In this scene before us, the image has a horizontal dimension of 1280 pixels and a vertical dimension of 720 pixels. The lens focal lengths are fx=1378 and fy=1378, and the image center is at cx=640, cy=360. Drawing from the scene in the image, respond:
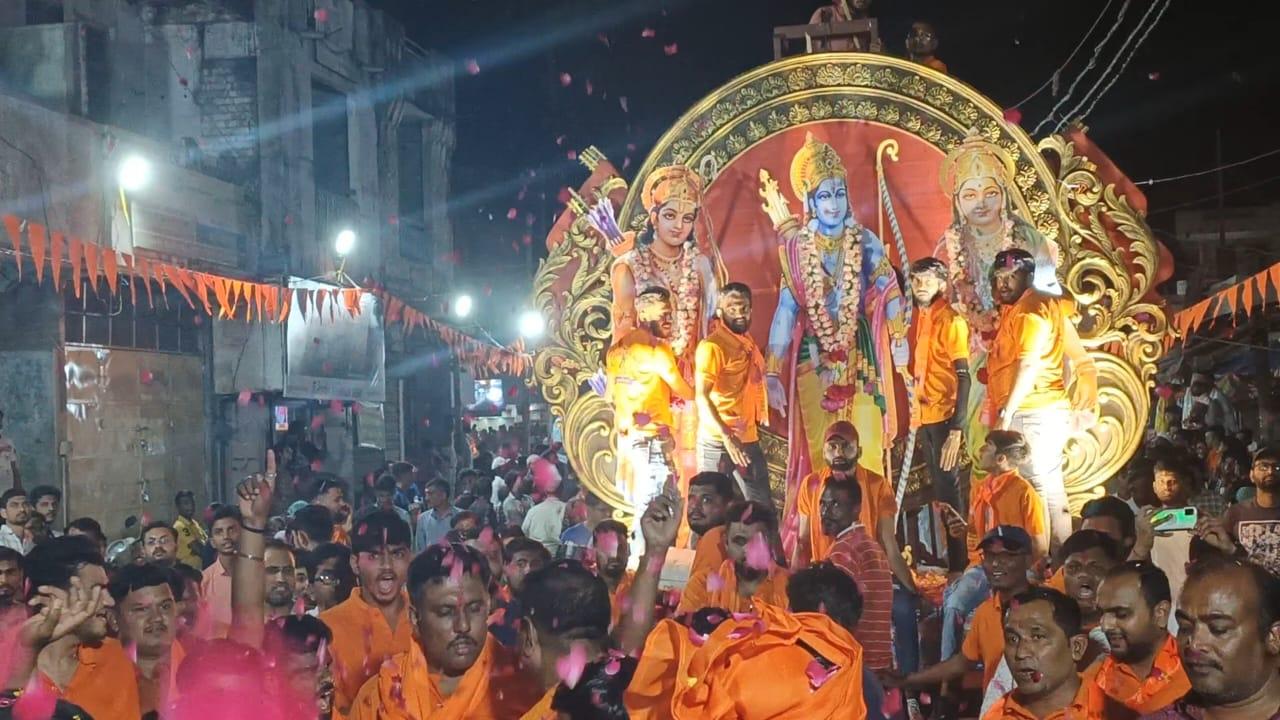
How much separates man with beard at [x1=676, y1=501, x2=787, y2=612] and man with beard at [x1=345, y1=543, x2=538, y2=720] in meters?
1.91

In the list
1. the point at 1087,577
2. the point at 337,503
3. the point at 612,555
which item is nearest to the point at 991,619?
the point at 1087,577

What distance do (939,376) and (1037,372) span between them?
0.67 metres

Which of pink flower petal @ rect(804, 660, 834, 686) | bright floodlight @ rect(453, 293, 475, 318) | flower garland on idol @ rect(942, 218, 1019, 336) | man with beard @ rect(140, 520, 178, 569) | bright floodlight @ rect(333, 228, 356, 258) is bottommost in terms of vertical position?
pink flower petal @ rect(804, 660, 834, 686)

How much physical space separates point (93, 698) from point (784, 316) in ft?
19.7

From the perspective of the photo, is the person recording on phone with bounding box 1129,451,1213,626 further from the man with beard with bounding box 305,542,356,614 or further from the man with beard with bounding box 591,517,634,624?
the man with beard with bounding box 305,542,356,614

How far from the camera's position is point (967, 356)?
9266 millimetres

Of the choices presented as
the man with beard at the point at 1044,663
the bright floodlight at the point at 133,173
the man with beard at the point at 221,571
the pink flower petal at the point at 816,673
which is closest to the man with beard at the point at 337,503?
the man with beard at the point at 221,571

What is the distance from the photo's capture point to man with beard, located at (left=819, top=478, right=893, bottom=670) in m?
6.40

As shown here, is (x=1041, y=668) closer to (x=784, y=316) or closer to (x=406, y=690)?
(x=406, y=690)

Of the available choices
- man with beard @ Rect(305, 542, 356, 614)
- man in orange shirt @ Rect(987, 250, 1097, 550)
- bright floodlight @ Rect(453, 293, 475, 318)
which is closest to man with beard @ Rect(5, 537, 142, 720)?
man with beard @ Rect(305, 542, 356, 614)

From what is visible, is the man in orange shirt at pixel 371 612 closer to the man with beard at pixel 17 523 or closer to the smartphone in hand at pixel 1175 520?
the smartphone in hand at pixel 1175 520

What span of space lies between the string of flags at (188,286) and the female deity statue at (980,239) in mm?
3747

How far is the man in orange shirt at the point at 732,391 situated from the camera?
944cm

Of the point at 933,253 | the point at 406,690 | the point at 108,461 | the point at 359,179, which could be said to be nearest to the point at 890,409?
the point at 933,253
